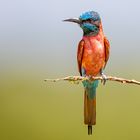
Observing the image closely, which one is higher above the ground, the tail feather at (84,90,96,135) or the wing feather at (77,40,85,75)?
the wing feather at (77,40,85,75)

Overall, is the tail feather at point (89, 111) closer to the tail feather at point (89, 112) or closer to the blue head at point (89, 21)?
the tail feather at point (89, 112)

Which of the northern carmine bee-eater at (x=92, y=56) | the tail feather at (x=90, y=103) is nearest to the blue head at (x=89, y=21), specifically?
the northern carmine bee-eater at (x=92, y=56)

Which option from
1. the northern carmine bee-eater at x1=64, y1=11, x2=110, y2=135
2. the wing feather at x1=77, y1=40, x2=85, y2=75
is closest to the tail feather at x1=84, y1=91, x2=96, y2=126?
the northern carmine bee-eater at x1=64, y1=11, x2=110, y2=135

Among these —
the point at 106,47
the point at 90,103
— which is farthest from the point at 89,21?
the point at 90,103

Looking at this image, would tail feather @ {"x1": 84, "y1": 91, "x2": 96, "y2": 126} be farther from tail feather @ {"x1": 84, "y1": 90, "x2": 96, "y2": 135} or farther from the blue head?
the blue head

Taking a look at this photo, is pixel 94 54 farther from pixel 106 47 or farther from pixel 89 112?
pixel 89 112

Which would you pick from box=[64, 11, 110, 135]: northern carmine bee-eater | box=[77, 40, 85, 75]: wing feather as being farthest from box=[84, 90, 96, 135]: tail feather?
box=[77, 40, 85, 75]: wing feather

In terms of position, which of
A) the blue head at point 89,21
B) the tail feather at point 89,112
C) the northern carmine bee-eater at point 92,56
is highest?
the blue head at point 89,21

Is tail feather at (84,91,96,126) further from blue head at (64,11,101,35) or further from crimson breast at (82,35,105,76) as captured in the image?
blue head at (64,11,101,35)

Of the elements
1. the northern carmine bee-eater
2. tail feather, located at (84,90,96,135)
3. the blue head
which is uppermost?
the blue head

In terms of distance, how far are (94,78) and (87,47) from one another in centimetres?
→ 9

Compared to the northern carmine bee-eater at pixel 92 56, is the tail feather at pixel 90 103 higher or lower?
lower

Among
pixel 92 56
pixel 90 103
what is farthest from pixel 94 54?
pixel 90 103

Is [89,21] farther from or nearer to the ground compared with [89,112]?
farther from the ground
